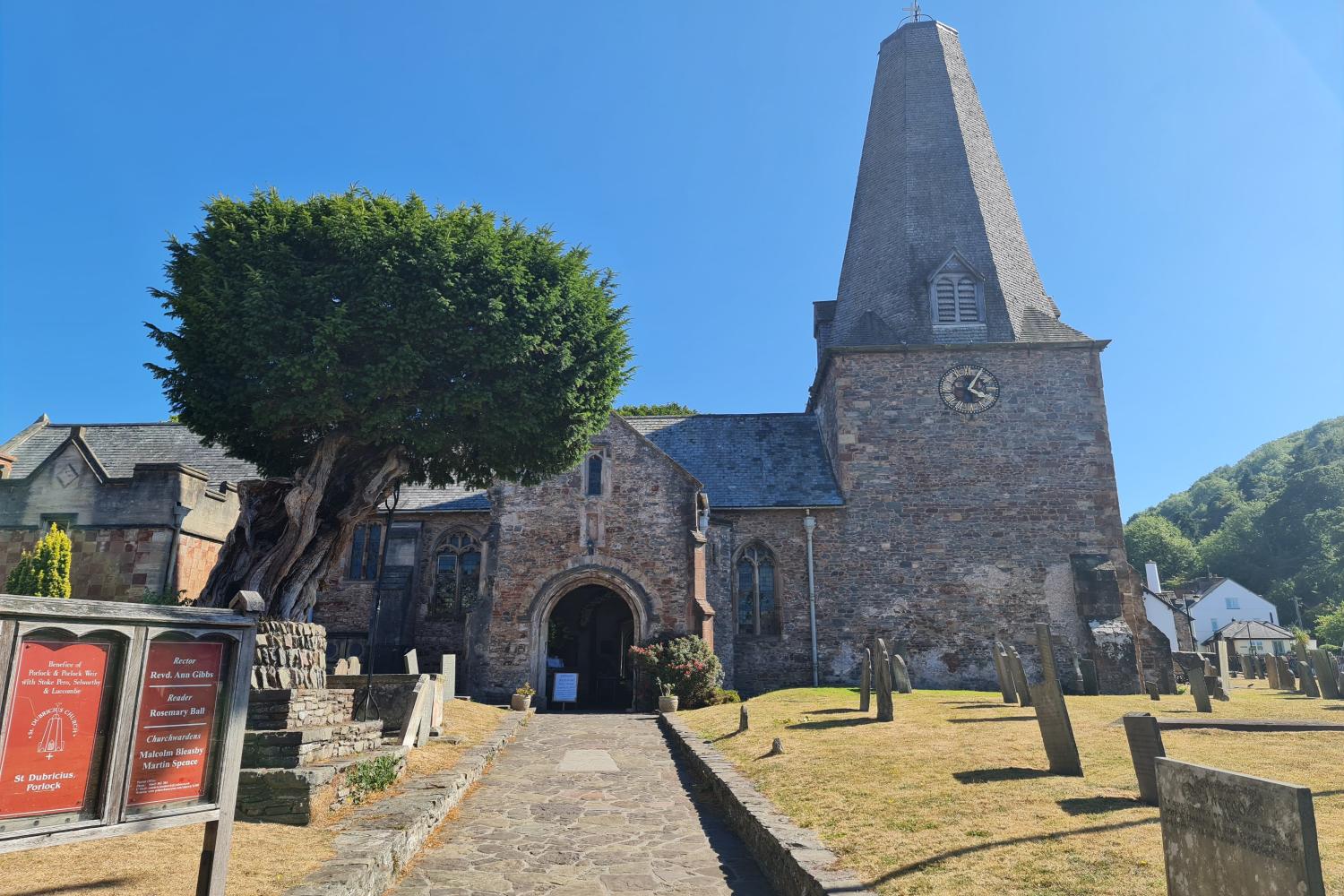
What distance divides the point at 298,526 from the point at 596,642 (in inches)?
588

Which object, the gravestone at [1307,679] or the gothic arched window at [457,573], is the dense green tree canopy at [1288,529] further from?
the gothic arched window at [457,573]

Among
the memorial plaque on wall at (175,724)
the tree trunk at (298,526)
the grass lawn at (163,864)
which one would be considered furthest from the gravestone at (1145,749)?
the tree trunk at (298,526)

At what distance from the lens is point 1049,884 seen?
5.05 meters

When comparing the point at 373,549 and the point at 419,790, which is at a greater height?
the point at 373,549

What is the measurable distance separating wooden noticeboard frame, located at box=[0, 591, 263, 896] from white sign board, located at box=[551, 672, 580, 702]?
55.2ft

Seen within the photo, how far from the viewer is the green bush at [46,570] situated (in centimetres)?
1681

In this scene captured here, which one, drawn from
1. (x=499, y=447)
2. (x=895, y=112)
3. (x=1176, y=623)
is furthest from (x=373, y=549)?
(x=1176, y=623)

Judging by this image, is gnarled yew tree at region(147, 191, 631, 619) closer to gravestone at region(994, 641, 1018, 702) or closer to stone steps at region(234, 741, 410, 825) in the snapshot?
stone steps at region(234, 741, 410, 825)

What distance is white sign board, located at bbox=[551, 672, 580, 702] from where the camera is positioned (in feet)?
70.4

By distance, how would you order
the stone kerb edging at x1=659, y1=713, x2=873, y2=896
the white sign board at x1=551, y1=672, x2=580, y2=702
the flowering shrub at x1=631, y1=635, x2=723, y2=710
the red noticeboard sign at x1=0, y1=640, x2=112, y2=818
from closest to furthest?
the red noticeboard sign at x1=0, y1=640, x2=112, y2=818, the stone kerb edging at x1=659, y1=713, x2=873, y2=896, the flowering shrub at x1=631, y1=635, x2=723, y2=710, the white sign board at x1=551, y1=672, x2=580, y2=702

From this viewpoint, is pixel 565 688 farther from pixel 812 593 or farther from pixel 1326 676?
pixel 1326 676

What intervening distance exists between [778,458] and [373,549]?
13.5m

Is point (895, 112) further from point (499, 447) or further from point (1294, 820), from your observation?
point (1294, 820)

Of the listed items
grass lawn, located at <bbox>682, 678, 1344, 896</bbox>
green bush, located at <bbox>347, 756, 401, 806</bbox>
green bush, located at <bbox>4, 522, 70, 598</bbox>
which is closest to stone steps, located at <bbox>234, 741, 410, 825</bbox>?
green bush, located at <bbox>347, 756, 401, 806</bbox>
